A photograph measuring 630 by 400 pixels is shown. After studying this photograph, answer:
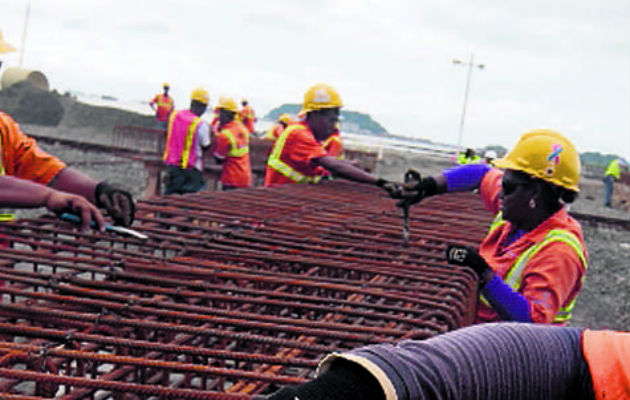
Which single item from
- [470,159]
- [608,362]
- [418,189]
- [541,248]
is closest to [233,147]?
[470,159]

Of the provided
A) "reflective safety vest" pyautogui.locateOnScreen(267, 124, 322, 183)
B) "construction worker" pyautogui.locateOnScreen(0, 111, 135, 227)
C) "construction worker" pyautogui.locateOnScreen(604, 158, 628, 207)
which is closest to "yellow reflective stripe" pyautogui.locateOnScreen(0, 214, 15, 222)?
"construction worker" pyautogui.locateOnScreen(0, 111, 135, 227)

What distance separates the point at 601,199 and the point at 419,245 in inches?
1195

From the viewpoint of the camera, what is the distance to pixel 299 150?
690cm

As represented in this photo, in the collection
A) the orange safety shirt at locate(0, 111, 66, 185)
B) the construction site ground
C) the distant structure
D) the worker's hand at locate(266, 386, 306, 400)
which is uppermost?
the distant structure

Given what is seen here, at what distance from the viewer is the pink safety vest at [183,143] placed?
31.7 feet

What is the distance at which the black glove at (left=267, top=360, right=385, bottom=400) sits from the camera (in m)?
1.16

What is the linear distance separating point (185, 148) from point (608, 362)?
8.55m

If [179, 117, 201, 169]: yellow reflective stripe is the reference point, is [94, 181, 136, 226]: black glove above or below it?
below

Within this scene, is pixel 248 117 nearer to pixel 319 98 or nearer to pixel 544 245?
pixel 319 98

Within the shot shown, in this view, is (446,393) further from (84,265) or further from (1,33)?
(1,33)

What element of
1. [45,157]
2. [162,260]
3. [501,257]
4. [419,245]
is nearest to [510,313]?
[501,257]

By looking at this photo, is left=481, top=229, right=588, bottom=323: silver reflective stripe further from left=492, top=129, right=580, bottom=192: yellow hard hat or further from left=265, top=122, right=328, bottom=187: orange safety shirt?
left=265, top=122, right=328, bottom=187: orange safety shirt

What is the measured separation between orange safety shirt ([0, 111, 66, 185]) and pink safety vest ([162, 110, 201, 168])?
5759mm

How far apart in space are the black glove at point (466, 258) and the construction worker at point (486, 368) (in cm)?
150
